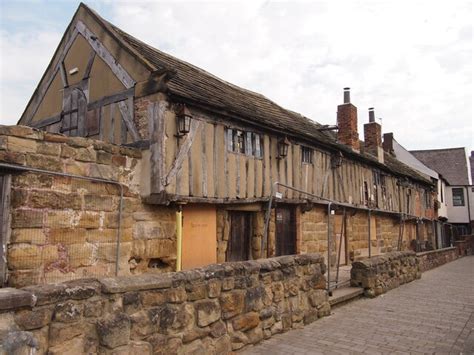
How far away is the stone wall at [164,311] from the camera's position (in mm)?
2850

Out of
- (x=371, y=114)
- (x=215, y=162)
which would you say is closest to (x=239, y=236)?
(x=215, y=162)

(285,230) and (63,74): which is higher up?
(63,74)

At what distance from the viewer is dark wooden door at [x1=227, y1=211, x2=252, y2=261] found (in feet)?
29.6

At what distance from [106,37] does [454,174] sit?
31965 mm

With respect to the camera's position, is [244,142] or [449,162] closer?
[244,142]

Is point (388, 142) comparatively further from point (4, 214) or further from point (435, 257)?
point (4, 214)

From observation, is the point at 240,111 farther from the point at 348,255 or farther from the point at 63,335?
the point at 348,255

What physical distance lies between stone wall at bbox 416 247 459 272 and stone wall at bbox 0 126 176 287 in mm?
9291

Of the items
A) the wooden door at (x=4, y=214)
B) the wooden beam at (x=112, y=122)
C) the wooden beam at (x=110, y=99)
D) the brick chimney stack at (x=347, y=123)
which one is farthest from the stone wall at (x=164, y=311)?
the brick chimney stack at (x=347, y=123)

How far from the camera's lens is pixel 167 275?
4.02 metres

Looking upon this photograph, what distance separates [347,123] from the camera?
15.5 metres

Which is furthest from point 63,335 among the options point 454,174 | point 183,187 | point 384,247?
point 454,174

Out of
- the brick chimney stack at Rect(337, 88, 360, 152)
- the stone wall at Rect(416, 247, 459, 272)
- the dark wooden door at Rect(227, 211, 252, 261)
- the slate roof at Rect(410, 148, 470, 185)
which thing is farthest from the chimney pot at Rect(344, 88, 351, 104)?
the slate roof at Rect(410, 148, 470, 185)

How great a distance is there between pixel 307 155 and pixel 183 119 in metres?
5.12
